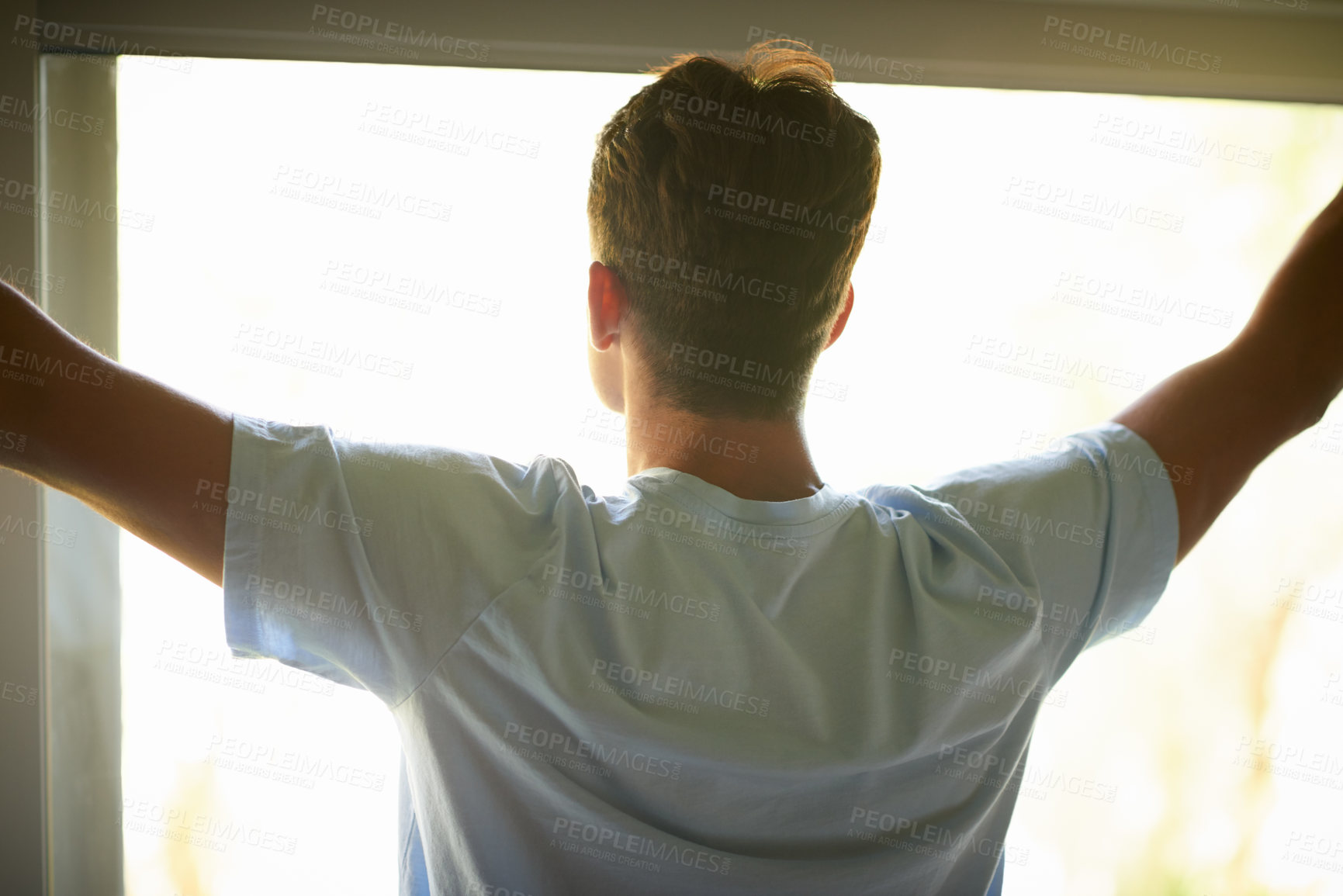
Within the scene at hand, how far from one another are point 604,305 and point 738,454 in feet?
0.64

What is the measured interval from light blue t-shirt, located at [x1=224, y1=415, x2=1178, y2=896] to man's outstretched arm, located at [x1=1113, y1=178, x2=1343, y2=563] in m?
0.08

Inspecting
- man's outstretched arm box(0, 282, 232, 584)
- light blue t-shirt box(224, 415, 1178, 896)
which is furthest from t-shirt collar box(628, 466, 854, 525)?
man's outstretched arm box(0, 282, 232, 584)

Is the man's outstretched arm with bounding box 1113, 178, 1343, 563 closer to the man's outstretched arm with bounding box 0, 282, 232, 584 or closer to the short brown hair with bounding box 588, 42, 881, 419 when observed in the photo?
the short brown hair with bounding box 588, 42, 881, 419

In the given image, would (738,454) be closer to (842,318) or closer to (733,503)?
(733,503)

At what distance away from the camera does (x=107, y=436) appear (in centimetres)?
54

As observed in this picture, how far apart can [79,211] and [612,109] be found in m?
0.63

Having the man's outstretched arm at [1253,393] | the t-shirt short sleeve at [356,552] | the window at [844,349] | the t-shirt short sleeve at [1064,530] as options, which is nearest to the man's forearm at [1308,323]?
the man's outstretched arm at [1253,393]

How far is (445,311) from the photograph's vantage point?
1001mm

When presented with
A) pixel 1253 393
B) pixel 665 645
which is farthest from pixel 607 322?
pixel 1253 393

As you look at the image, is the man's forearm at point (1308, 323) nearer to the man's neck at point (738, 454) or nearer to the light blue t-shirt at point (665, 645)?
the light blue t-shirt at point (665, 645)

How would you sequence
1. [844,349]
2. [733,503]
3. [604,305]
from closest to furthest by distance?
[733,503]
[604,305]
[844,349]

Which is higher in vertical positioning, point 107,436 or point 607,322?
point 607,322

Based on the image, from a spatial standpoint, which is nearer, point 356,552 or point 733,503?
point 356,552

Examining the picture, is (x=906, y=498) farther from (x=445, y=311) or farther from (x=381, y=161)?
(x=381, y=161)
